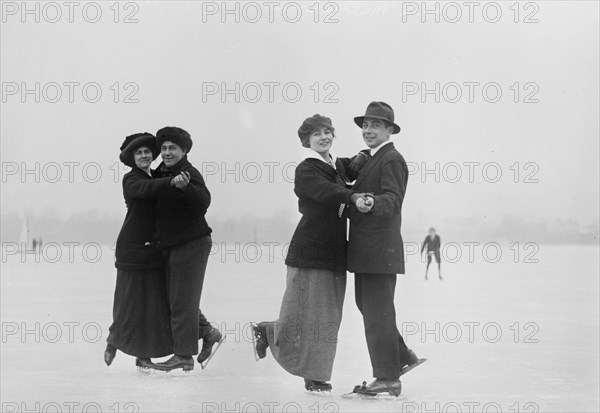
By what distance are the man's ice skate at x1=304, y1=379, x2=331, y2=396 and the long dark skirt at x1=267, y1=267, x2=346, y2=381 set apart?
0.15 feet

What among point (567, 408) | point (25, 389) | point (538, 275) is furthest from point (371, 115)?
point (538, 275)

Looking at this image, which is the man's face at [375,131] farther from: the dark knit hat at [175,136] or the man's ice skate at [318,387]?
the man's ice skate at [318,387]

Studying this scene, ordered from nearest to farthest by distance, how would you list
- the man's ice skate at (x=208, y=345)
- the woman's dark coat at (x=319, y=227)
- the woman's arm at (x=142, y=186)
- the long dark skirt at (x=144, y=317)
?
1. the woman's dark coat at (x=319, y=227)
2. the woman's arm at (x=142, y=186)
3. the long dark skirt at (x=144, y=317)
4. the man's ice skate at (x=208, y=345)

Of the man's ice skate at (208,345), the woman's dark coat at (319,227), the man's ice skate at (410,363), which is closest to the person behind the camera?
the woman's dark coat at (319,227)

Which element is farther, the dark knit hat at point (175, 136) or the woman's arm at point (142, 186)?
the dark knit hat at point (175, 136)

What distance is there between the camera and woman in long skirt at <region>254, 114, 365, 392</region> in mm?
5680

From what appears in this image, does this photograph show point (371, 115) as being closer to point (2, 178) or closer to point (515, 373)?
point (515, 373)

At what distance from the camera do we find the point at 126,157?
632 cm

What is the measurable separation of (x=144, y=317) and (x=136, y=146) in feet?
3.43

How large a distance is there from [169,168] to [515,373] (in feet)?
8.17

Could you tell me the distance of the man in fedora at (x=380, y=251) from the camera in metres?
5.56

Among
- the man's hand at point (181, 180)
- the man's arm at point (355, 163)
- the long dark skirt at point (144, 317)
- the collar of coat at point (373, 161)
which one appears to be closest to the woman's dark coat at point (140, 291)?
the long dark skirt at point (144, 317)

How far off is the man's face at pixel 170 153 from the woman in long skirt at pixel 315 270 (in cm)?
85

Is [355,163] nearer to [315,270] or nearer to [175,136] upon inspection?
[315,270]
